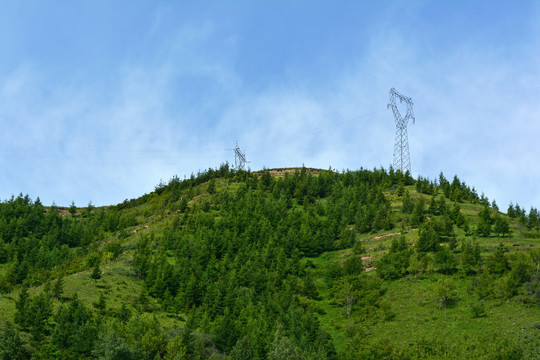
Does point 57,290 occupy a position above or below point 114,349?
above

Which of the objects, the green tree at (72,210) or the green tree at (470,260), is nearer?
the green tree at (470,260)

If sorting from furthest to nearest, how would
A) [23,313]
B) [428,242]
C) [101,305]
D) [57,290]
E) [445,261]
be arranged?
[428,242] → [445,261] → [57,290] → [101,305] → [23,313]

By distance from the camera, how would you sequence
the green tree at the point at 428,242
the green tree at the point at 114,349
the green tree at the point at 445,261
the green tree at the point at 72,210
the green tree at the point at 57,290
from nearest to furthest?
the green tree at the point at 114,349 < the green tree at the point at 57,290 < the green tree at the point at 445,261 < the green tree at the point at 428,242 < the green tree at the point at 72,210

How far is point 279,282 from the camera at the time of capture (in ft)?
327

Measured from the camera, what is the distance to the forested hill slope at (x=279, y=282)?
6875 centimetres

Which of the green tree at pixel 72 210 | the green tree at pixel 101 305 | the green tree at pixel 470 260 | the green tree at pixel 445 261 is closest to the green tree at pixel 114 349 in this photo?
the green tree at pixel 101 305

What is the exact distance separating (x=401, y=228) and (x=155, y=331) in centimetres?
7564

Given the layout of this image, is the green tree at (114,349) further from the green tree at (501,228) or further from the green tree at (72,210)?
the green tree at (72,210)

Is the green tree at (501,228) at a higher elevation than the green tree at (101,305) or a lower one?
higher

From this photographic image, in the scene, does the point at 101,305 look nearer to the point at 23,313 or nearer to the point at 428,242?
the point at 23,313

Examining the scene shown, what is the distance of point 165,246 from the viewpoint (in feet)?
395

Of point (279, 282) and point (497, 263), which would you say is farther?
point (279, 282)

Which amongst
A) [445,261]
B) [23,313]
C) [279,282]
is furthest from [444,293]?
[23,313]

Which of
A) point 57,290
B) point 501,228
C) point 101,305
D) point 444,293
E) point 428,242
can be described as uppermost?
point 501,228
